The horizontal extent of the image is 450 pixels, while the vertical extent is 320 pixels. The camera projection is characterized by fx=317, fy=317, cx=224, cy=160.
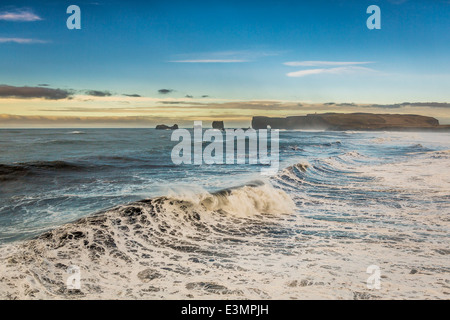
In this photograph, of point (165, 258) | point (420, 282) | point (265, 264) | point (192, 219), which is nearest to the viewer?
point (420, 282)

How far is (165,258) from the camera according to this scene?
6.01m

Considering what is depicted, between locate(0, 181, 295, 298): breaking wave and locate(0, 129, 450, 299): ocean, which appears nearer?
locate(0, 129, 450, 299): ocean

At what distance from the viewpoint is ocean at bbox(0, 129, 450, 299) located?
476cm

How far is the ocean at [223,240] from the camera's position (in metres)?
4.76

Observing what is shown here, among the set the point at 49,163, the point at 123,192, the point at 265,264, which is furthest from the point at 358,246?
the point at 49,163

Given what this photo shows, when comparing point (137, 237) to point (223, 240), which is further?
point (137, 237)

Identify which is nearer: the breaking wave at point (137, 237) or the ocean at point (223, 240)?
the ocean at point (223, 240)

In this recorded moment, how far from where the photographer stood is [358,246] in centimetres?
644

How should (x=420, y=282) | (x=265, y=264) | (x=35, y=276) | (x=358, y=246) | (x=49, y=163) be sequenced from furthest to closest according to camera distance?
(x=49, y=163) < (x=358, y=246) < (x=265, y=264) < (x=35, y=276) < (x=420, y=282)

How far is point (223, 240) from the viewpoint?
280 inches

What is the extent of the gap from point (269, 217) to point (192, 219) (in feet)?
7.31

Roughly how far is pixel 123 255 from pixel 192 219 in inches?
109

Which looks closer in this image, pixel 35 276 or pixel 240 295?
pixel 240 295
